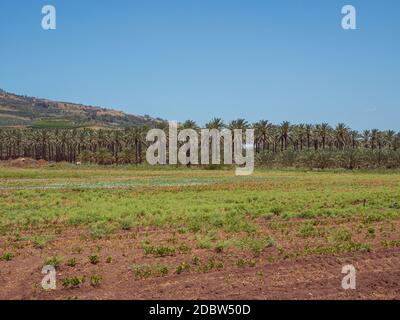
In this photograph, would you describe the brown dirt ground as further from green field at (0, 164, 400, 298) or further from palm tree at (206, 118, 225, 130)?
palm tree at (206, 118, 225, 130)

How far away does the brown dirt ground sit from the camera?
12609mm

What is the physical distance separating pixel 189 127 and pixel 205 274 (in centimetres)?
10890

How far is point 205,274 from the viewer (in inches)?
566

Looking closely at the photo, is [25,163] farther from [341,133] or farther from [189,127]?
[341,133]

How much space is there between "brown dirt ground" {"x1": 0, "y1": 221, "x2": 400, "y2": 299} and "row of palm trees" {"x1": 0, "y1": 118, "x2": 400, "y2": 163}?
102 m

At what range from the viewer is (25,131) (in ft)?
550

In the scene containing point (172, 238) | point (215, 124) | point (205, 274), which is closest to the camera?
point (205, 274)

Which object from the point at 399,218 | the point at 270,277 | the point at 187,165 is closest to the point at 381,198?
the point at 399,218

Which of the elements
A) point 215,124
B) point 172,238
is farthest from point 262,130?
point 172,238

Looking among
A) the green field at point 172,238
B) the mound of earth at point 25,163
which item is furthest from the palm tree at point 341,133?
the green field at point 172,238

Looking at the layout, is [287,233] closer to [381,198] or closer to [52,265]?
[52,265]

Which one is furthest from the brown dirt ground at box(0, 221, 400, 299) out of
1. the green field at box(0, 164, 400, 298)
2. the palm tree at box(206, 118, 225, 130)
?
the palm tree at box(206, 118, 225, 130)

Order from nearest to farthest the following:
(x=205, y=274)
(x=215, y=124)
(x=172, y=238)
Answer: (x=205, y=274), (x=172, y=238), (x=215, y=124)
